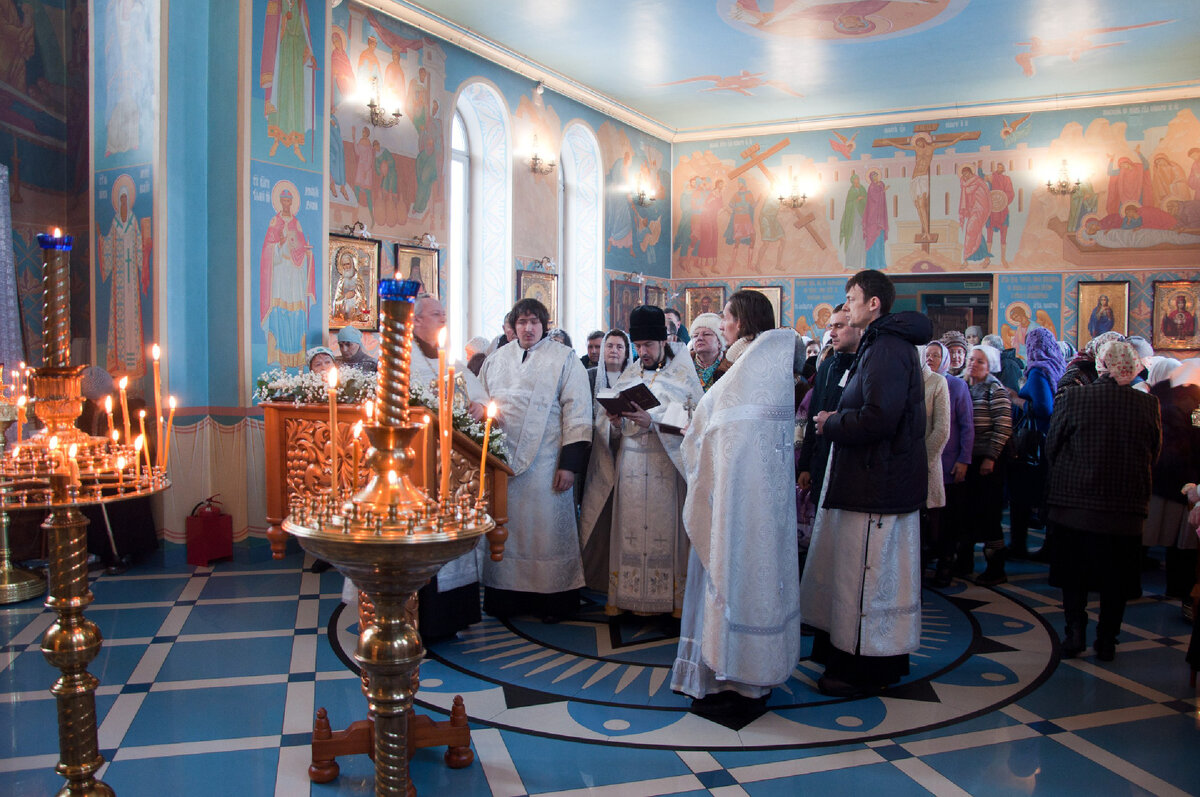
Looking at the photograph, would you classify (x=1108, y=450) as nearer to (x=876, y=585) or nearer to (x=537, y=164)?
(x=876, y=585)

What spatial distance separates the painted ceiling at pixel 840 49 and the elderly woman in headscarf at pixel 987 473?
604 cm

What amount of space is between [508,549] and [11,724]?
245 centimetres

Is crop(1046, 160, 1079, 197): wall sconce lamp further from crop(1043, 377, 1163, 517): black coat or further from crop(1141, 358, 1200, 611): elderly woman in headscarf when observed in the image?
crop(1043, 377, 1163, 517): black coat

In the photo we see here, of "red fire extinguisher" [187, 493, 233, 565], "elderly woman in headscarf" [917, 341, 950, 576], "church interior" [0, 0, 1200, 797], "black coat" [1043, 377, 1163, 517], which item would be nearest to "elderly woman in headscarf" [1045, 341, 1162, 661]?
"black coat" [1043, 377, 1163, 517]

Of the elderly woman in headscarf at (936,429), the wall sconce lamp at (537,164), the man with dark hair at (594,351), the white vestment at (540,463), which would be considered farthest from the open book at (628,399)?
the wall sconce lamp at (537,164)

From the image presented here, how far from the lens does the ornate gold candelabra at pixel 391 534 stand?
63.3 inches

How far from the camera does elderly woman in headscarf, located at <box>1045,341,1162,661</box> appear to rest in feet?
14.3

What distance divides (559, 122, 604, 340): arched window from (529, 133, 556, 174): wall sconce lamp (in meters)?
1.47

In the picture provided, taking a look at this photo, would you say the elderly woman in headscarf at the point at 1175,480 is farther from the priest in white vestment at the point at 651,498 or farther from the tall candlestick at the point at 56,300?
the tall candlestick at the point at 56,300

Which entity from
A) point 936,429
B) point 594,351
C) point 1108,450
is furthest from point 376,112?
point 1108,450

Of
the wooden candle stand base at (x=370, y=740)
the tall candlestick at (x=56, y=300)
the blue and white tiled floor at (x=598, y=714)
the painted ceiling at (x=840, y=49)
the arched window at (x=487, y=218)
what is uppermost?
the painted ceiling at (x=840, y=49)

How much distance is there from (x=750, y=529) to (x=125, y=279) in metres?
5.53

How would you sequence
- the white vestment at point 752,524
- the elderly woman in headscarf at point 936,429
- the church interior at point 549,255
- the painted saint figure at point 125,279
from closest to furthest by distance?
the church interior at point 549,255 → the white vestment at point 752,524 → the elderly woman in headscarf at point 936,429 → the painted saint figure at point 125,279

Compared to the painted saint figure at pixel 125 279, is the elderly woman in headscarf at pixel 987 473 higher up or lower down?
lower down
